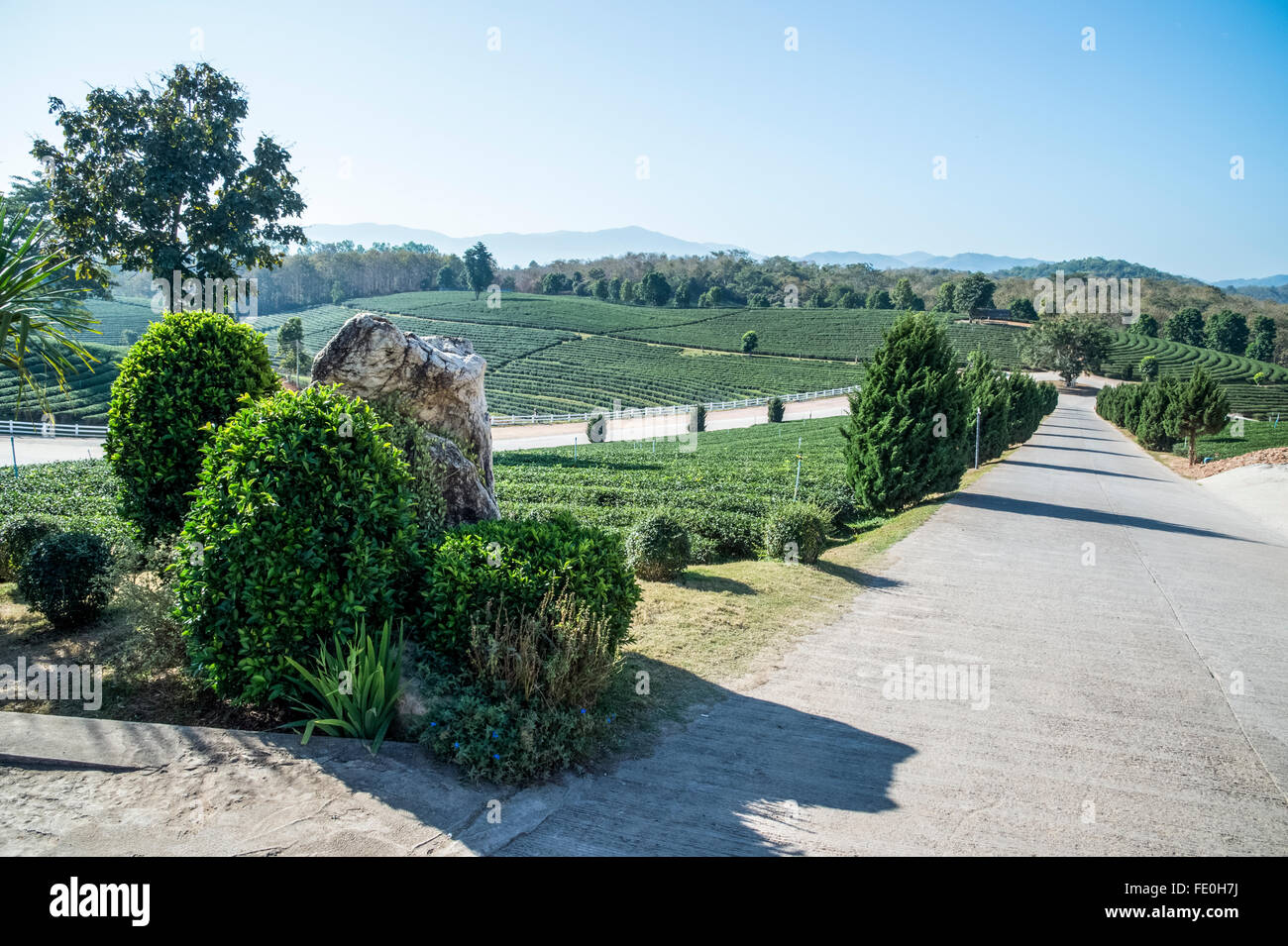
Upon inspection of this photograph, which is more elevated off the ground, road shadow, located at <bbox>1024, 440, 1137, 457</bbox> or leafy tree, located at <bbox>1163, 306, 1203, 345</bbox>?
leafy tree, located at <bbox>1163, 306, 1203, 345</bbox>

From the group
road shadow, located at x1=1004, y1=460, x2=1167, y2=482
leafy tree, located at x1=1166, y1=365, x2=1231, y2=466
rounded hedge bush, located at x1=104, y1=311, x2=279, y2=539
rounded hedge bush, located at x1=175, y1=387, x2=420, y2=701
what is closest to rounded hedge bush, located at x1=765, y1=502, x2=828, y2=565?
rounded hedge bush, located at x1=175, y1=387, x2=420, y2=701

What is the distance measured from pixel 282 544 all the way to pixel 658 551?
18.9 ft

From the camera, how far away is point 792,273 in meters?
133

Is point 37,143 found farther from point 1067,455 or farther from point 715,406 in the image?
point 715,406

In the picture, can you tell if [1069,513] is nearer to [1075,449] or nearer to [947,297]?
[1075,449]

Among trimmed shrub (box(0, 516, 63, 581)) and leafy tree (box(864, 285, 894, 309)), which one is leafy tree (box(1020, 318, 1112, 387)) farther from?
trimmed shrub (box(0, 516, 63, 581))

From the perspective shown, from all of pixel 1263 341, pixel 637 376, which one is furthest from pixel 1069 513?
pixel 1263 341

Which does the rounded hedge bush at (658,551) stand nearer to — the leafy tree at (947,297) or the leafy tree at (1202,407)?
the leafy tree at (1202,407)

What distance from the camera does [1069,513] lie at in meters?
17.4

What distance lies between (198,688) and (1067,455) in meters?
36.1

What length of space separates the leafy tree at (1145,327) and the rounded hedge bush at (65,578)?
12732 centimetres

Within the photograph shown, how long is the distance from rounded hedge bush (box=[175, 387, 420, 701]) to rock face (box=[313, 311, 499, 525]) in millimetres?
1623

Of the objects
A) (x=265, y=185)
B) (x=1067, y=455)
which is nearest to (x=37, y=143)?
(x=265, y=185)

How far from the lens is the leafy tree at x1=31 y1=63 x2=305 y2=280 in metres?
21.9
